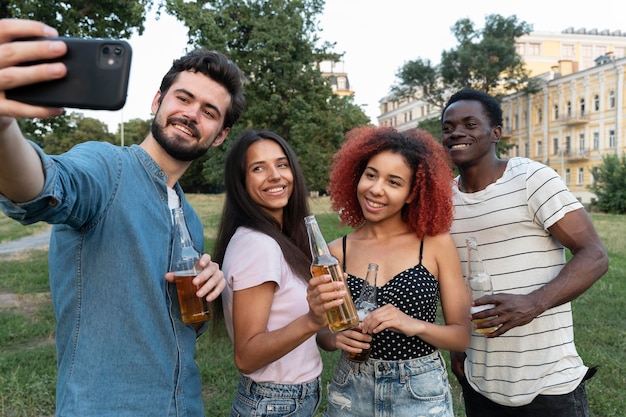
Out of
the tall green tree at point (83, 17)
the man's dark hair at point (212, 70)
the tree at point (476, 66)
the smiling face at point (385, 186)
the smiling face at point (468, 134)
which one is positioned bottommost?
the smiling face at point (385, 186)

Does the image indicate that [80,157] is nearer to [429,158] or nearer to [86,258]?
[86,258]

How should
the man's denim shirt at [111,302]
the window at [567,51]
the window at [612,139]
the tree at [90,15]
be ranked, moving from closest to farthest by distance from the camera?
the man's denim shirt at [111,302] < the tree at [90,15] < the window at [612,139] < the window at [567,51]

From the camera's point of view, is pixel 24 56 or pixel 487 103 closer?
pixel 24 56

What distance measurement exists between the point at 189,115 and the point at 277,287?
0.93m

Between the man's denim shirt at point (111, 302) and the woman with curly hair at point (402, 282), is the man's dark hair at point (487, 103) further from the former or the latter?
the man's denim shirt at point (111, 302)

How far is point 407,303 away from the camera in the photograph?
8.60ft

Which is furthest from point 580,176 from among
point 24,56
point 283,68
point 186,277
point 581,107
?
point 24,56

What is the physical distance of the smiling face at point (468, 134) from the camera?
316cm

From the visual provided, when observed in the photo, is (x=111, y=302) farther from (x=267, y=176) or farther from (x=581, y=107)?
(x=581, y=107)

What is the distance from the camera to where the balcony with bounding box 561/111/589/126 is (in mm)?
52000

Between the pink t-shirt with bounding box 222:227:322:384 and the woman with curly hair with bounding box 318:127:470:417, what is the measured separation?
20cm

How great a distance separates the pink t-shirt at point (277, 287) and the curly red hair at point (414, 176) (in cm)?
72

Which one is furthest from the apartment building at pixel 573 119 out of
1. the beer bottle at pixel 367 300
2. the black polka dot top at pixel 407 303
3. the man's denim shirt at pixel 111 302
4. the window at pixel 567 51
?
the man's denim shirt at pixel 111 302

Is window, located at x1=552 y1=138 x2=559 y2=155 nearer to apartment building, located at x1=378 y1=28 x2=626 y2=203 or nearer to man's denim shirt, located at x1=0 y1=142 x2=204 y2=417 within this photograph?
apartment building, located at x1=378 y1=28 x2=626 y2=203
